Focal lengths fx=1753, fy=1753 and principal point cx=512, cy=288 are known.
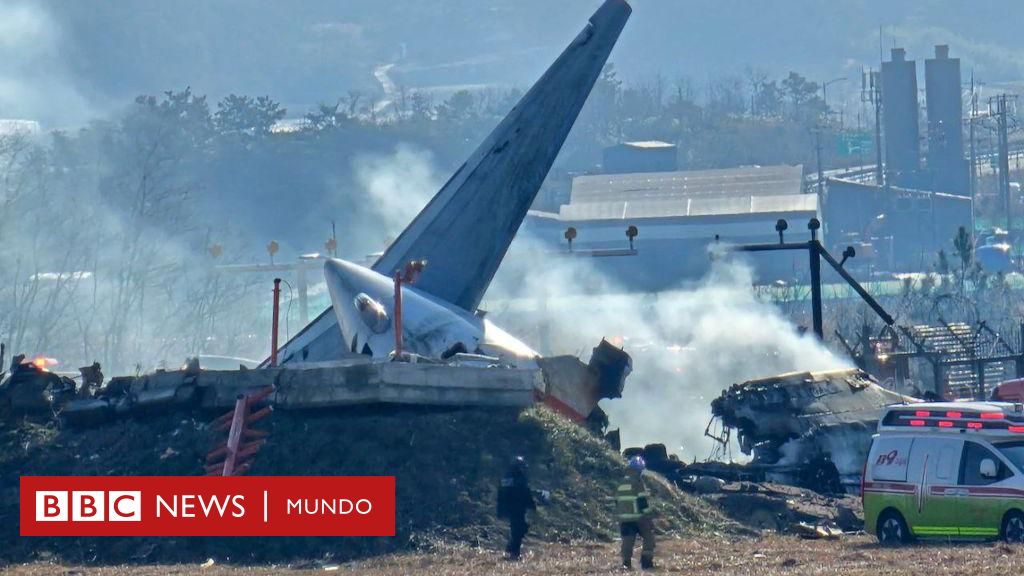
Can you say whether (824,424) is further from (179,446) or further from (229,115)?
(229,115)

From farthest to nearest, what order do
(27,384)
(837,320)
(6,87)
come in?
1. (6,87)
2. (837,320)
3. (27,384)

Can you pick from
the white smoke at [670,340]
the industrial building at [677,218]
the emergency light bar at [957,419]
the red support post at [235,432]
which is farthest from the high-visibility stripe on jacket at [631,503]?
the industrial building at [677,218]

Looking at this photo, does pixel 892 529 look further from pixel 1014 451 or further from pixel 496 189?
pixel 496 189

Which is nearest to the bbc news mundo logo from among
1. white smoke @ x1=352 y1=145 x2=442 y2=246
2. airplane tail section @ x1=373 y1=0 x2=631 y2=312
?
airplane tail section @ x1=373 y1=0 x2=631 y2=312

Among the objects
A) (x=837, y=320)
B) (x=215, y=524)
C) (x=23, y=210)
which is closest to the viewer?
(x=215, y=524)

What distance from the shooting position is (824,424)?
3228cm

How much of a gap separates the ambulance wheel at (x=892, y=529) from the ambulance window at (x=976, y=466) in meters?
1.15

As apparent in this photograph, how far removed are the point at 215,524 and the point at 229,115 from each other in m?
125

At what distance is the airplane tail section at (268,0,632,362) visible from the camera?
37438 mm

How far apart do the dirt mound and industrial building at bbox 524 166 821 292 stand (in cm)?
7278

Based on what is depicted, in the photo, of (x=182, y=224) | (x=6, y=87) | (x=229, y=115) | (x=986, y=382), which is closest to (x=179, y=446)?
(x=986, y=382)

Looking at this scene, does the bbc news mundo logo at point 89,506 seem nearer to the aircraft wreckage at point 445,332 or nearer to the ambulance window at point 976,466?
the aircraft wreckage at point 445,332

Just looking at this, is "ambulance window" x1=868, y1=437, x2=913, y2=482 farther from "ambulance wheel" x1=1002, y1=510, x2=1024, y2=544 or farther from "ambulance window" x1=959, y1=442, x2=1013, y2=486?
"ambulance wheel" x1=1002, y1=510, x2=1024, y2=544

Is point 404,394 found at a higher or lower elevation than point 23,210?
lower
